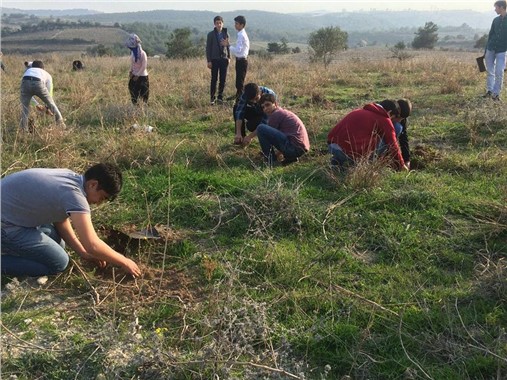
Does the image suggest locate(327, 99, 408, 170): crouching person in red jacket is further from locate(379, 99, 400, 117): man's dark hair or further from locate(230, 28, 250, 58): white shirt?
locate(230, 28, 250, 58): white shirt

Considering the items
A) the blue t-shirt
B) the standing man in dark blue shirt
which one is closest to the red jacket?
the blue t-shirt

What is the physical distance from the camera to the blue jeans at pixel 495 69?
812cm

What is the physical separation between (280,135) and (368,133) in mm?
1037

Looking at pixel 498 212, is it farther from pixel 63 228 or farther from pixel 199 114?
pixel 199 114

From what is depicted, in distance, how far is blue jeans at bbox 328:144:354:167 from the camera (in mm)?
4832

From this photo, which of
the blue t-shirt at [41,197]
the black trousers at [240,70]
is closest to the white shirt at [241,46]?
the black trousers at [240,70]

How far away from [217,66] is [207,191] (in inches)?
170

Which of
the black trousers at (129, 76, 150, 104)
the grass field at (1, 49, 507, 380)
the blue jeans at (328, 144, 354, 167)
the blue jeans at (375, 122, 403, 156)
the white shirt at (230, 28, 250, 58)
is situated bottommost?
the grass field at (1, 49, 507, 380)

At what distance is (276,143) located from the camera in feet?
17.6

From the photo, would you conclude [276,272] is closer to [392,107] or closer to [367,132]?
[367,132]

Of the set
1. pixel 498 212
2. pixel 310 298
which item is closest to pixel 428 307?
pixel 310 298

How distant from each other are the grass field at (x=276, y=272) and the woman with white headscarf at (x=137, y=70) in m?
1.65

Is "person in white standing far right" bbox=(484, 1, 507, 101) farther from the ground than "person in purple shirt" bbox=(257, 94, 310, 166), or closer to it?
farther from the ground

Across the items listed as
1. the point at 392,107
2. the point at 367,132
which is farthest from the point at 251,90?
the point at 392,107
